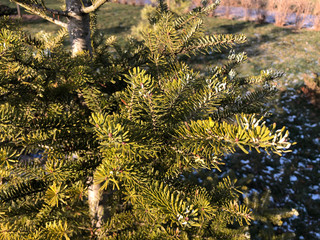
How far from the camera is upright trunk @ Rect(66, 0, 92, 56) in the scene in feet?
4.78

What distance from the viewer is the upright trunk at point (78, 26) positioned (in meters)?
1.46

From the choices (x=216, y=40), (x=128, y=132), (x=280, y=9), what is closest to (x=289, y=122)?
(x=216, y=40)

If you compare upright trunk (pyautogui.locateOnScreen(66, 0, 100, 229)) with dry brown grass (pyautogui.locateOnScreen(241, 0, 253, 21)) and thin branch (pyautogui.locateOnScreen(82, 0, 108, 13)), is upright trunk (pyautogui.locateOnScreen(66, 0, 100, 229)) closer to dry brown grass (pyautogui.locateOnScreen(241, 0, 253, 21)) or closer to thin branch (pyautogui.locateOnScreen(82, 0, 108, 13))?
thin branch (pyautogui.locateOnScreen(82, 0, 108, 13))

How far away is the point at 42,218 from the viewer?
120 cm

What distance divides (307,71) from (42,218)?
1183 cm

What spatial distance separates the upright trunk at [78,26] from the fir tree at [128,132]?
12.1 inches

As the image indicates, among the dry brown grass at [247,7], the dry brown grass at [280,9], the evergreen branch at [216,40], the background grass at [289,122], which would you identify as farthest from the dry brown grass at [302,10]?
the evergreen branch at [216,40]

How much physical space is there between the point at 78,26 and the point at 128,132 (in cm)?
111

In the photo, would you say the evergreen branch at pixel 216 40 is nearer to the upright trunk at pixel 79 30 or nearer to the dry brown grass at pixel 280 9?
the upright trunk at pixel 79 30

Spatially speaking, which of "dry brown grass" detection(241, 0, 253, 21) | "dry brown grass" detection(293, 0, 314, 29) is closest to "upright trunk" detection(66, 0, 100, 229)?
"dry brown grass" detection(293, 0, 314, 29)

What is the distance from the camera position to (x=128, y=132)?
80cm

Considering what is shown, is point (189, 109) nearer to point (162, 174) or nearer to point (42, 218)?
point (162, 174)

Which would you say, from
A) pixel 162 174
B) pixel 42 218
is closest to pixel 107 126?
pixel 162 174

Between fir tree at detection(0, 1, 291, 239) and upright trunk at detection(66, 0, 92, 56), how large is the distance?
0.31 meters
